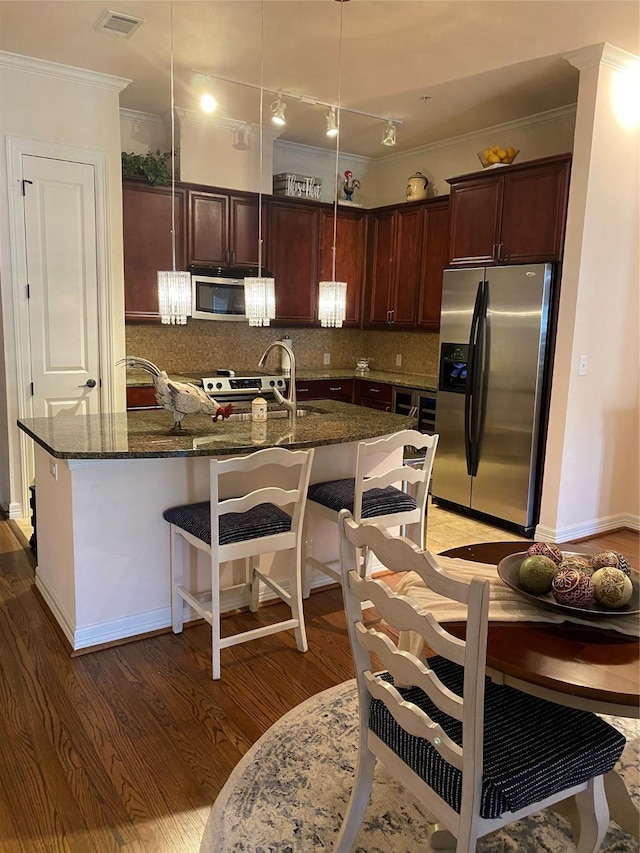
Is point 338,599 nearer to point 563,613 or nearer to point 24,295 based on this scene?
point 563,613

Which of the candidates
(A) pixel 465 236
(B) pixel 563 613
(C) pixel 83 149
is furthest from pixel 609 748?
(C) pixel 83 149

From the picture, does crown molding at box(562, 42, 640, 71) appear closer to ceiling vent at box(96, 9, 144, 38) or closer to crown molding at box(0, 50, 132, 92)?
ceiling vent at box(96, 9, 144, 38)

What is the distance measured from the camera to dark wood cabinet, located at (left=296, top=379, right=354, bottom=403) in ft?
18.8

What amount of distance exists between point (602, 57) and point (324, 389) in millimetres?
3202

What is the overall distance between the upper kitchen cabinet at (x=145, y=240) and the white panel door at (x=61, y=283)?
1.22 ft

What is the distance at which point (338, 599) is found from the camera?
3402 millimetres

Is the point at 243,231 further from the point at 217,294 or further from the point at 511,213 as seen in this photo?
the point at 511,213

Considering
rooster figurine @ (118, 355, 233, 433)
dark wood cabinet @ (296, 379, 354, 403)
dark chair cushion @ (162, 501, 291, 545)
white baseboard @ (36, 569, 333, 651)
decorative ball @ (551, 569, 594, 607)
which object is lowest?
white baseboard @ (36, 569, 333, 651)

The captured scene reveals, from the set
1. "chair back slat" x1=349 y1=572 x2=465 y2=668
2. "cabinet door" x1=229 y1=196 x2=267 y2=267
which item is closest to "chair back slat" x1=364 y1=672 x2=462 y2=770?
"chair back slat" x1=349 y1=572 x2=465 y2=668

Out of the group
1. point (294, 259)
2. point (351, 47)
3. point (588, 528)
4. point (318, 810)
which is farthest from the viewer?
point (294, 259)

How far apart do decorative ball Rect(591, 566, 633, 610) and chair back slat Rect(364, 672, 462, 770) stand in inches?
21.6

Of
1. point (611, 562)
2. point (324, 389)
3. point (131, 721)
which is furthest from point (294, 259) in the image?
point (611, 562)

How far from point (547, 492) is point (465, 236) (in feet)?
6.30

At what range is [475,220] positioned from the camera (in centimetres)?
465
